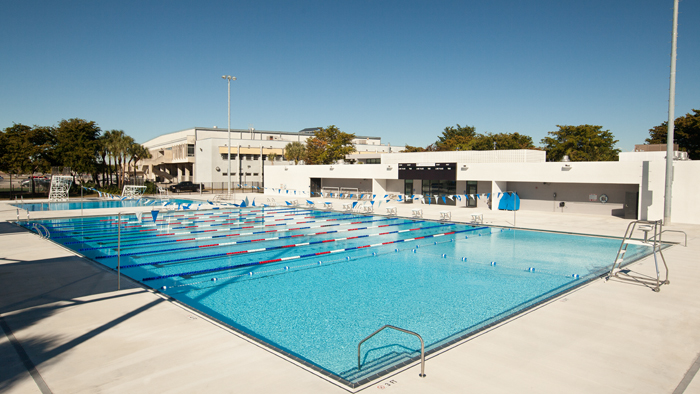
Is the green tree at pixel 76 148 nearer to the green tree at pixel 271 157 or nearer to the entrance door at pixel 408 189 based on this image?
the green tree at pixel 271 157

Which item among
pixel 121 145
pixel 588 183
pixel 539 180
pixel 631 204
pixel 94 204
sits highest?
pixel 121 145

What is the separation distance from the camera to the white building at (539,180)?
19.8 meters

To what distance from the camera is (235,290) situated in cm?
945

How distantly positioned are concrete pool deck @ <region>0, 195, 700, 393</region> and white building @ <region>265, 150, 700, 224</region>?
1421 cm

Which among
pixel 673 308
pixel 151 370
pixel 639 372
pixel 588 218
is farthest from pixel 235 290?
pixel 588 218

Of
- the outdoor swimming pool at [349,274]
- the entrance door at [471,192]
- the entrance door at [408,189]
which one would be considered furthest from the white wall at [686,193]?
the entrance door at [408,189]

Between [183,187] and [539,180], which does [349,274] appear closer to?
[539,180]

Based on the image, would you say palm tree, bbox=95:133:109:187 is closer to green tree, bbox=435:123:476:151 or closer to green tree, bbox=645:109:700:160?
green tree, bbox=435:123:476:151

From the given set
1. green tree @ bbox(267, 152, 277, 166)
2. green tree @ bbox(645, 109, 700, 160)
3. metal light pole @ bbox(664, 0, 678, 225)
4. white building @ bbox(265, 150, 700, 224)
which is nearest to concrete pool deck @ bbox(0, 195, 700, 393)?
metal light pole @ bbox(664, 0, 678, 225)

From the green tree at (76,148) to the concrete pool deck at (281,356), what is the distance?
124 feet

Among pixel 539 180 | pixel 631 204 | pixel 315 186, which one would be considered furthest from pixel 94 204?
pixel 631 204

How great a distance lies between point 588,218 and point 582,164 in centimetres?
303

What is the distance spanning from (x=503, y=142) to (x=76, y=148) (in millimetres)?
56794

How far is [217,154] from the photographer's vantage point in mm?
56312
